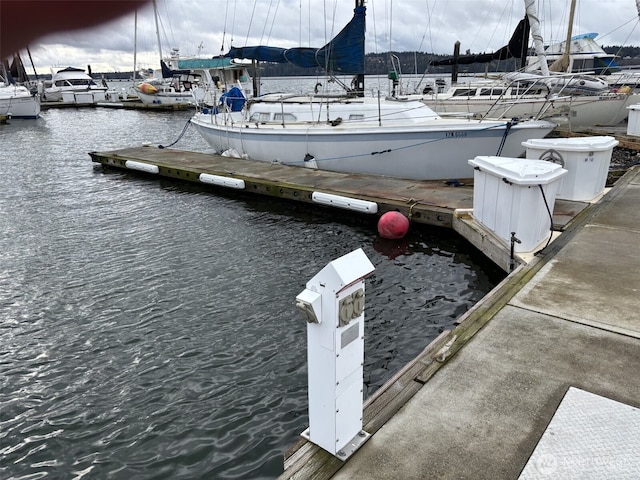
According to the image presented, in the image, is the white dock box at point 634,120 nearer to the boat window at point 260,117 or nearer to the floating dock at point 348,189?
the floating dock at point 348,189

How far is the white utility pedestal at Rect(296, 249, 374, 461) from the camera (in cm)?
278

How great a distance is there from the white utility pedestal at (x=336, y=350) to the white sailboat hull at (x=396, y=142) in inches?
408

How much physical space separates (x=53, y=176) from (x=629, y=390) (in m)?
19.1

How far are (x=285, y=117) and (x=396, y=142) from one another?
4.26 meters

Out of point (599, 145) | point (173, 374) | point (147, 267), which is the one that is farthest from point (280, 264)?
point (599, 145)

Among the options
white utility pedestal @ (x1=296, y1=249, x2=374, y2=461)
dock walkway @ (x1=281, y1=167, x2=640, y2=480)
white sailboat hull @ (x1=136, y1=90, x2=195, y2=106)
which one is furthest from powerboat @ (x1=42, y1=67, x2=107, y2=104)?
white utility pedestal @ (x1=296, y1=249, x2=374, y2=461)

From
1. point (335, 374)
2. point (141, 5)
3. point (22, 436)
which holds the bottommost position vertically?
point (22, 436)

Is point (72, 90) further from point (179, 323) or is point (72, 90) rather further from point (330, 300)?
point (330, 300)

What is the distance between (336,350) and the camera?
2852mm

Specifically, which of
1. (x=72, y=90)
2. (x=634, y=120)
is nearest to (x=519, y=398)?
(x=634, y=120)

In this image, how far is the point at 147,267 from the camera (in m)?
8.73

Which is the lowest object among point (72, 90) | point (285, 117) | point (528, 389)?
point (528, 389)

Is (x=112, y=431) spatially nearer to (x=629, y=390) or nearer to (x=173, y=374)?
(x=173, y=374)

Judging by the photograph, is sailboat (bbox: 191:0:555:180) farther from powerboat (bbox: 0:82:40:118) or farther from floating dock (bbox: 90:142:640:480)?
powerboat (bbox: 0:82:40:118)
